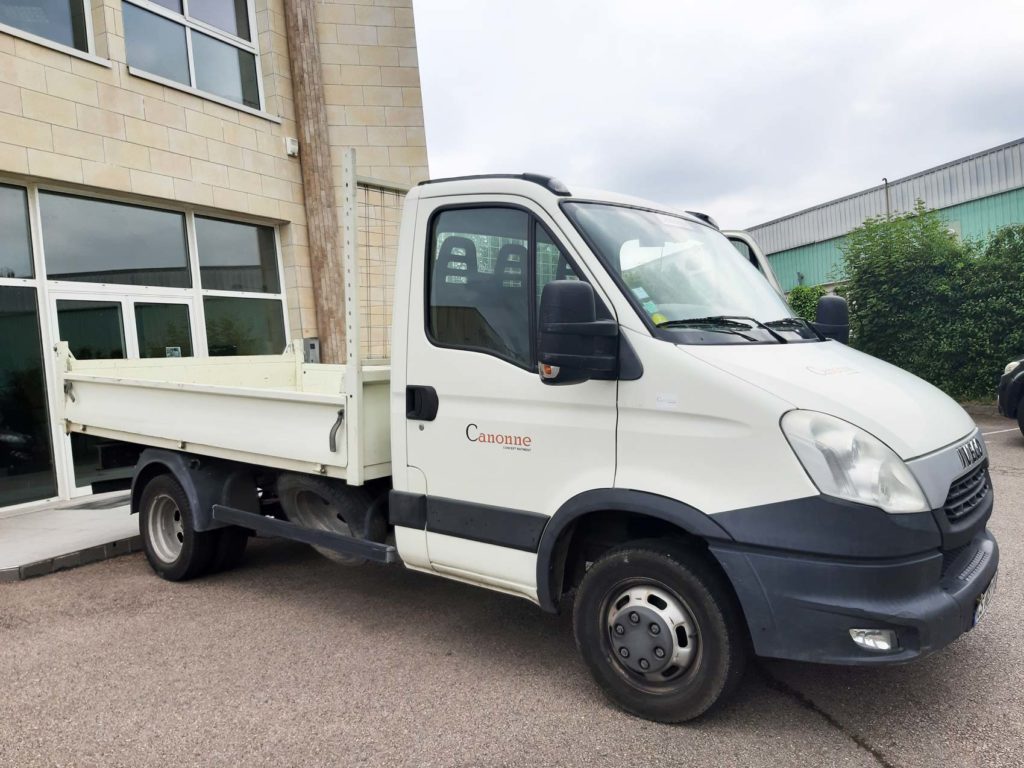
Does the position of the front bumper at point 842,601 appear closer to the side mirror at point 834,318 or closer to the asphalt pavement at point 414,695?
the asphalt pavement at point 414,695

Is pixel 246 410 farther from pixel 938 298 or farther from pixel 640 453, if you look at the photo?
pixel 938 298

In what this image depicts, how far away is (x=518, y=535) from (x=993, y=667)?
226 centimetres

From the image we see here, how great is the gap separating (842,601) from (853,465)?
489mm

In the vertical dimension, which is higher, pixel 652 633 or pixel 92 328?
pixel 92 328

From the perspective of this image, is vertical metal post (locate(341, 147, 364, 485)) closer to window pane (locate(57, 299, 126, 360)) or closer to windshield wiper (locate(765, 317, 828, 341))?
windshield wiper (locate(765, 317, 828, 341))

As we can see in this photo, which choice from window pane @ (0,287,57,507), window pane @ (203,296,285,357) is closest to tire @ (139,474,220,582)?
window pane @ (0,287,57,507)

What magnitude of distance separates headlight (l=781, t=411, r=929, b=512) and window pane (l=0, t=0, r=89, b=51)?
880cm

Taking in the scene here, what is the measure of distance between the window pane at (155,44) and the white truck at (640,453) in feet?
22.1

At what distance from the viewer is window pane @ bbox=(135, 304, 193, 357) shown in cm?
906

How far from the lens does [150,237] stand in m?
9.26

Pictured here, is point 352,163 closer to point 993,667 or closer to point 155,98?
point 993,667

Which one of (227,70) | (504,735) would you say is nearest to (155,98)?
(227,70)

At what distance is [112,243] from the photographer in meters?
8.88

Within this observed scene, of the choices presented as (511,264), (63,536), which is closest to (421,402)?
(511,264)
